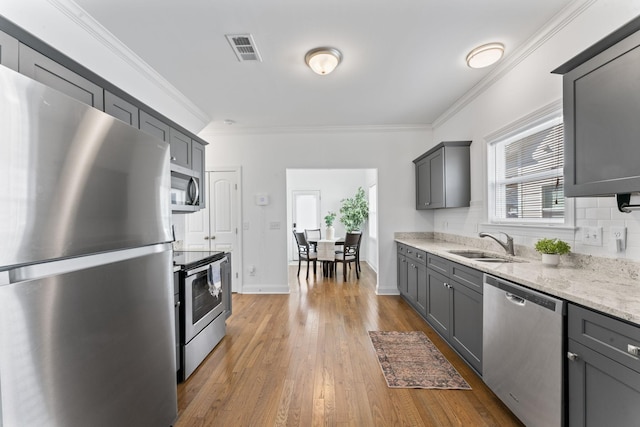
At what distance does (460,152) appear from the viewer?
137 inches

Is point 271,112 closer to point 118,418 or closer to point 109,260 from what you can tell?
point 109,260

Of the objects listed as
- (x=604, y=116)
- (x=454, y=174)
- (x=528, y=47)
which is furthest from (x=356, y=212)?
(x=604, y=116)

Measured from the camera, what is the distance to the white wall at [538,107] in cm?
176

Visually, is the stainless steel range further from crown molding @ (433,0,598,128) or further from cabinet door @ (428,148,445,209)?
crown molding @ (433,0,598,128)

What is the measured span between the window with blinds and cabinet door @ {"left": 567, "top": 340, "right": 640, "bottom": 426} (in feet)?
4.32

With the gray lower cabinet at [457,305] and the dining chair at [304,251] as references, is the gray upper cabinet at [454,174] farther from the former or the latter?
the dining chair at [304,251]

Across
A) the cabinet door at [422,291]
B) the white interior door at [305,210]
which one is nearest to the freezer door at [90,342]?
the cabinet door at [422,291]

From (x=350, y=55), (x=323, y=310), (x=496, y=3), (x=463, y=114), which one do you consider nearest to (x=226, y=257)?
(x=323, y=310)

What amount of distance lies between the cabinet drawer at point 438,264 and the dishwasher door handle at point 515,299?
2.96 ft

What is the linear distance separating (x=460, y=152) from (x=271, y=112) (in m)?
2.57

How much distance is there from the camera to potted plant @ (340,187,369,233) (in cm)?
738

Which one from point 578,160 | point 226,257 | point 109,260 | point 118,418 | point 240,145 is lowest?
point 118,418

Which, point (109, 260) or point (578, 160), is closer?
point (109, 260)

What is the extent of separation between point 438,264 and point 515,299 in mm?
1174
